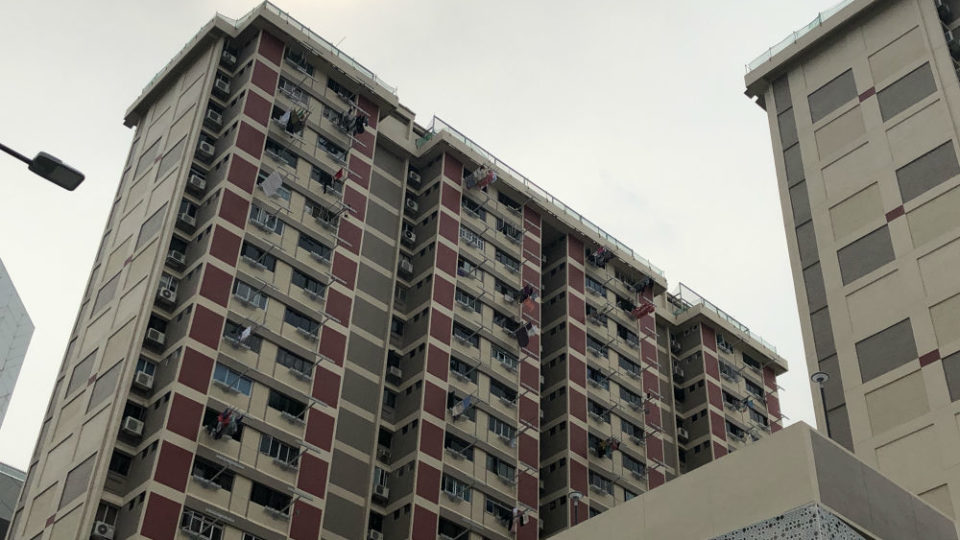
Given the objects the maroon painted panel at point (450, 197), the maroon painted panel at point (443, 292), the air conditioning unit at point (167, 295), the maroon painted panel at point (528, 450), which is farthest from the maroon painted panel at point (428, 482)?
the maroon painted panel at point (450, 197)

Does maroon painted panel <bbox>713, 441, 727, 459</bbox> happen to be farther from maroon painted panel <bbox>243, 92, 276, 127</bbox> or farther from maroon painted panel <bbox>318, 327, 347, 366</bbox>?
maroon painted panel <bbox>243, 92, 276, 127</bbox>

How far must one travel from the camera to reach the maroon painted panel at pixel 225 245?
6738 cm

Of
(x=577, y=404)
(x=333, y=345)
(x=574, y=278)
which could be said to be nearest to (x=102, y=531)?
(x=333, y=345)

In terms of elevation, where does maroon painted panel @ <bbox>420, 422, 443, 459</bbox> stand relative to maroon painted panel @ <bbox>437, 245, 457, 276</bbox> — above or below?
below

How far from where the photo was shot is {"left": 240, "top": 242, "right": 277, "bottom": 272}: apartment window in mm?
69062

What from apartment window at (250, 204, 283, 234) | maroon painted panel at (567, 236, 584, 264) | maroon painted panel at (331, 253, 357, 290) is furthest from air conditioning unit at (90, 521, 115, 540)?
maroon painted panel at (567, 236, 584, 264)

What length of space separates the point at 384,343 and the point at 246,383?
13.9 metres

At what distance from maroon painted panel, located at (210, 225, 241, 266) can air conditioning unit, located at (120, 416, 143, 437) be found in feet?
37.0

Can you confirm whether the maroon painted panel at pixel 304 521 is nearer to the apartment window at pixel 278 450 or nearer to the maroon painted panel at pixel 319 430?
the apartment window at pixel 278 450

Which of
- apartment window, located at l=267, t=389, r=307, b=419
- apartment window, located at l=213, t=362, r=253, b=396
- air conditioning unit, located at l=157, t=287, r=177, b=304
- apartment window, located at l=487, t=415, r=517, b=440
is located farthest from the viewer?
apartment window, located at l=487, t=415, r=517, b=440

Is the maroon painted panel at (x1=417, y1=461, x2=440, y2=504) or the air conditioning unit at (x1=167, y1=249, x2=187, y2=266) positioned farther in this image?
the maroon painted panel at (x1=417, y1=461, x2=440, y2=504)

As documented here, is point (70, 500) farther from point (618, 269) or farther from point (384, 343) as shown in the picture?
point (618, 269)

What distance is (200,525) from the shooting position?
5850 centimetres

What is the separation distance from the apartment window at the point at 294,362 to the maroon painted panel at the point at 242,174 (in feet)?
35.8
